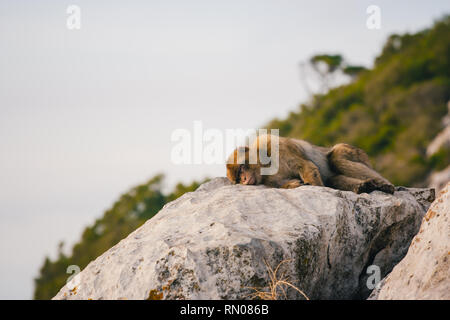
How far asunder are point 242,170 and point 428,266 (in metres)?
3.89

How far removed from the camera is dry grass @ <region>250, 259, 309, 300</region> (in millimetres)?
4637

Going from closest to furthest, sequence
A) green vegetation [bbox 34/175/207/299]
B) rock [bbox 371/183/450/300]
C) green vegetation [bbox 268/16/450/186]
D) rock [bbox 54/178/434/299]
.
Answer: rock [bbox 371/183/450/300] → rock [bbox 54/178/434/299] → green vegetation [bbox 268/16/450/186] → green vegetation [bbox 34/175/207/299]

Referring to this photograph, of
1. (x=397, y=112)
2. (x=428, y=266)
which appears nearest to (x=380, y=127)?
(x=397, y=112)

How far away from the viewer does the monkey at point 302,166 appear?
8086 millimetres

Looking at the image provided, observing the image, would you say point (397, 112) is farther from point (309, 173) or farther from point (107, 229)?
point (309, 173)

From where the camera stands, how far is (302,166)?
27.1 ft

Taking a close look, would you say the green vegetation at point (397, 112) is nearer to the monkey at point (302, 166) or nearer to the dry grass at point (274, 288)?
the monkey at point (302, 166)

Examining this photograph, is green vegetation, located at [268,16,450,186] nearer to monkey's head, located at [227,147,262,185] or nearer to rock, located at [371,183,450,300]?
monkey's head, located at [227,147,262,185]

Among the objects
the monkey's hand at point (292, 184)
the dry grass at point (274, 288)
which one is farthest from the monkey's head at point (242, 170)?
the dry grass at point (274, 288)

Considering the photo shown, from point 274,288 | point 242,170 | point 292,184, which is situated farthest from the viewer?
point 242,170

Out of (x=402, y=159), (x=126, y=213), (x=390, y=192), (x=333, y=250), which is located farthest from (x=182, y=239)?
(x=126, y=213)

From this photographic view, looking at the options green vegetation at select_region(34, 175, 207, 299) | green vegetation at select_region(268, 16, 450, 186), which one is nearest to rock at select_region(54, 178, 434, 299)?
green vegetation at select_region(268, 16, 450, 186)

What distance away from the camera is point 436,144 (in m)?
38.1
